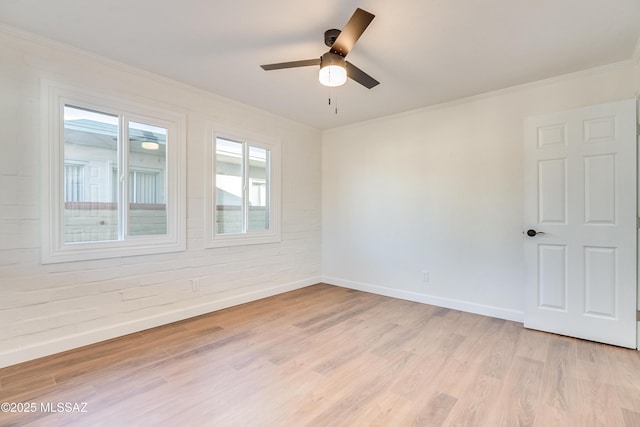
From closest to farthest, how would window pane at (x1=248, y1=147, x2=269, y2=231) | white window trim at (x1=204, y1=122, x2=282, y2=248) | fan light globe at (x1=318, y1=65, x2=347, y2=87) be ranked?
1. fan light globe at (x1=318, y1=65, x2=347, y2=87)
2. white window trim at (x1=204, y1=122, x2=282, y2=248)
3. window pane at (x1=248, y1=147, x2=269, y2=231)

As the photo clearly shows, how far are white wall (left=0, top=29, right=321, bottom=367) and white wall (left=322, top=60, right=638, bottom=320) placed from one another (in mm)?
1339

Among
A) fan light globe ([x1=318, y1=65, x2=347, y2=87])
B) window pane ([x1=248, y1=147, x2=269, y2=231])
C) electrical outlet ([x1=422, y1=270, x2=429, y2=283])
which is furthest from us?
window pane ([x1=248, y1=147, x2=269, y2=231])

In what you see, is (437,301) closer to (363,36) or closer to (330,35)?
(363,36)

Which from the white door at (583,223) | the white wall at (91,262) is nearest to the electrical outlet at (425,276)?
the white door at (583,223)

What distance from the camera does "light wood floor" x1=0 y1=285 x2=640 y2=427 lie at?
1.76 m

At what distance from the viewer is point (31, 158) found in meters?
2.38

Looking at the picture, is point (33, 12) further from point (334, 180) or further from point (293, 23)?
point (334, 180)

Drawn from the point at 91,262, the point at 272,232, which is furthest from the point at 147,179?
the point at 272,232

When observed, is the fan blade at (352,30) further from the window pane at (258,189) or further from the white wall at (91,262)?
the window pane at (258,189)

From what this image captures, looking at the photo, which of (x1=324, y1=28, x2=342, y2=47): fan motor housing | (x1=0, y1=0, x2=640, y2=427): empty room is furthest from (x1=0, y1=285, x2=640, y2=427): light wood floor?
(x1=324, y1=28, x2=342, y2=47): fan motor housing

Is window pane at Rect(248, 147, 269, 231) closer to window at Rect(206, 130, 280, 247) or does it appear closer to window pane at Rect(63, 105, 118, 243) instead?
window at Rect(206, 130, 280, 247)

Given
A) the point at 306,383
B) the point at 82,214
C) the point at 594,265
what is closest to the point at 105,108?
the point at 82,214

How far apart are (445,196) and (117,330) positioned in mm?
3864

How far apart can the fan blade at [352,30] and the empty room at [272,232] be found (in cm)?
2
